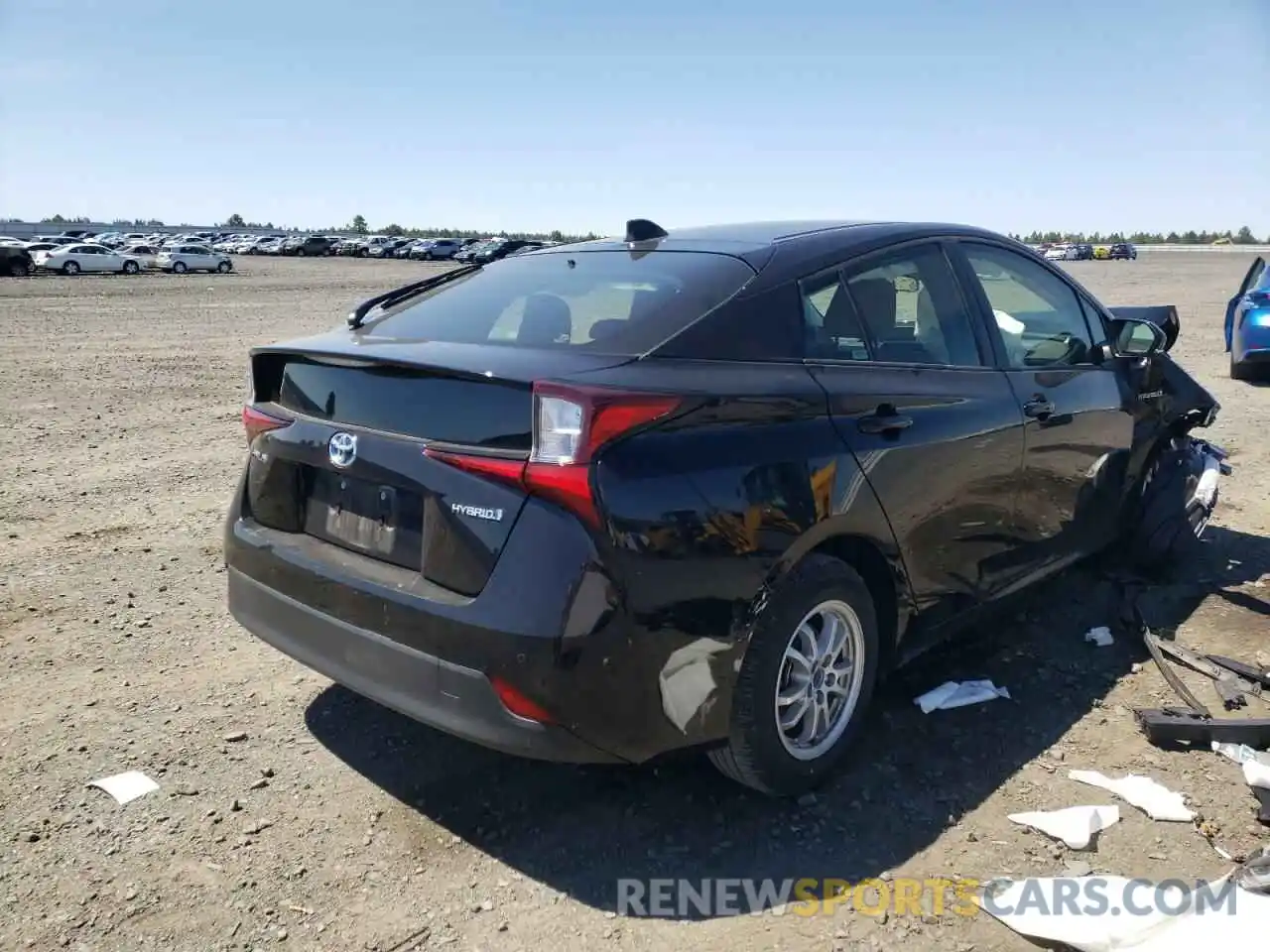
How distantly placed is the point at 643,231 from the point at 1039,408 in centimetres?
174

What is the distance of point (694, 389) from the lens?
105 inches

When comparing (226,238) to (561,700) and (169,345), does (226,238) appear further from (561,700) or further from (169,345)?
(561,700)

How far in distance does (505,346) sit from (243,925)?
171 cm

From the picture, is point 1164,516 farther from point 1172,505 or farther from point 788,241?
point 788,241

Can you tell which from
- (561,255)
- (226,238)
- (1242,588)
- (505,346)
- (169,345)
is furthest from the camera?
(226,238)

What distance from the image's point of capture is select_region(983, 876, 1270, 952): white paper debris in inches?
91.7

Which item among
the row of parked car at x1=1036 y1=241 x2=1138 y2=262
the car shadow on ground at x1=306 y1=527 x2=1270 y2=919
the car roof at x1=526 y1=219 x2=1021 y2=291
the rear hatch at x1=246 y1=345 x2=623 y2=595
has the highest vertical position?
the row of parked car at x1=1036 y1=241 x2=1138 y2=262

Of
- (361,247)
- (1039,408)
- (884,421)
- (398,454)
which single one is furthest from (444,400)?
(361,247)

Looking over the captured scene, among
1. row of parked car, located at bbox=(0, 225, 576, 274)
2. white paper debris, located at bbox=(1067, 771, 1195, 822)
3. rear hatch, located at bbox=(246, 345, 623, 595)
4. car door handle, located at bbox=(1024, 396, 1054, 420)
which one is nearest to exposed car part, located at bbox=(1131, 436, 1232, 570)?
car door handle, located at bbox=(1024, 396, 1054, 420)

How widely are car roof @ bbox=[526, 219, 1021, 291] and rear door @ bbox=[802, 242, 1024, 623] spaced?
71mm

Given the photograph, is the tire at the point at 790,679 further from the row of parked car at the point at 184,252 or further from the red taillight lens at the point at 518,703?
the row of parked car at the point at 184,252

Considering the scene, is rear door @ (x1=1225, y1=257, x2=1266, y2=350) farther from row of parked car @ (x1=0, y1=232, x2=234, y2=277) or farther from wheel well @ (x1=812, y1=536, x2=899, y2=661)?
row of parked car @ (x1=0, y1=232, x2=234, y2=277)

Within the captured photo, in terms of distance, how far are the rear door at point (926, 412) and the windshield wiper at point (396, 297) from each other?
1505 mm

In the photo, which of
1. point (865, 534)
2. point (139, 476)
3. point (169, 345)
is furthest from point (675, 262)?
point (169, 345)
